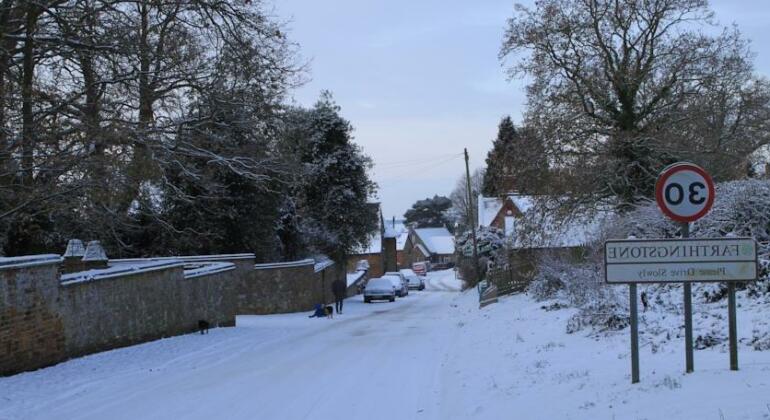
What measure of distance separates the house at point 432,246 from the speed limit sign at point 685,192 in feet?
346

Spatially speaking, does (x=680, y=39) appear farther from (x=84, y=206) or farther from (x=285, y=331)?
(x=84, y=206)

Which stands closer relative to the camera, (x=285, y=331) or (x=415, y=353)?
(x=415, y=353)

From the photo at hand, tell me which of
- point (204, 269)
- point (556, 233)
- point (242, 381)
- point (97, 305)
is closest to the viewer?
point (242, 381)

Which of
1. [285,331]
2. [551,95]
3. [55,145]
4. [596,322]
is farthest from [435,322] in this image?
[55,145]

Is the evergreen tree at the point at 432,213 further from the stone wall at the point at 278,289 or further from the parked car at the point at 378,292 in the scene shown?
the stone wall at the point at 278,289

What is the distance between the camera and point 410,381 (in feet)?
36.3

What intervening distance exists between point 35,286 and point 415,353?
708 cm

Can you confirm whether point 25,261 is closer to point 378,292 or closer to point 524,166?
point 524,166

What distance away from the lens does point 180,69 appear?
14469 mm

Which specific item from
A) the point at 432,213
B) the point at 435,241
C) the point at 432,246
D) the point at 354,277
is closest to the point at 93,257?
the point at 354,277

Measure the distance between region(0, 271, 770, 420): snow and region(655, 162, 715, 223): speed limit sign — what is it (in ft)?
5.45

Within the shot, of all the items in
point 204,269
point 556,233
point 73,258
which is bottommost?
point 204,269

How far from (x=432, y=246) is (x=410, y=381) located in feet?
343

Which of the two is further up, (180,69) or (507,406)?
(180,69)
